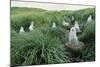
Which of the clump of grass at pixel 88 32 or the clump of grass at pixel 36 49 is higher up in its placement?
the clump of grass at pixel 88 32

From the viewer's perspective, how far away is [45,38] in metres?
2.31

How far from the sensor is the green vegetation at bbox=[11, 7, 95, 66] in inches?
86.4

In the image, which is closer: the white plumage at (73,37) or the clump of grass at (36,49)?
the clump of grass at (36,49)

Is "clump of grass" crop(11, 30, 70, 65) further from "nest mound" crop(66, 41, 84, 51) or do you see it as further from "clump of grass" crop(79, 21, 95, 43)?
"clump of grass" crop(79, 21, 95, 43)

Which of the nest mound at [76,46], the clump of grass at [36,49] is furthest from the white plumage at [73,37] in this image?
the clump of grass at [36,49]

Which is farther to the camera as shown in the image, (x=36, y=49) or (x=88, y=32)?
(x=88, y=32)

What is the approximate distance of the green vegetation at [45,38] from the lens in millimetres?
2195

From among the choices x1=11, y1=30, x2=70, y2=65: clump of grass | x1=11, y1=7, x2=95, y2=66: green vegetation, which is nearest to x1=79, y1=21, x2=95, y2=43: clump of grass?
x1=11, y1=7, x2=95, y2=66: green vegetation

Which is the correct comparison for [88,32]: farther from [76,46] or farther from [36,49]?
[36,49]

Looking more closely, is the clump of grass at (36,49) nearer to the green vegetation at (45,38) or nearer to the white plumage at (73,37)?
the green vegetation at (45,38)

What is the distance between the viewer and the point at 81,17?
247 centimetres

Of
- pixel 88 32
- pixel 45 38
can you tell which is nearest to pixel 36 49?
pixel 45 38

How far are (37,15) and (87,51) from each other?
81 cm

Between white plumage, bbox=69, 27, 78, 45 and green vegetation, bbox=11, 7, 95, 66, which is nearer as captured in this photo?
green vegetation, bbox=11, 7, 95, 66
